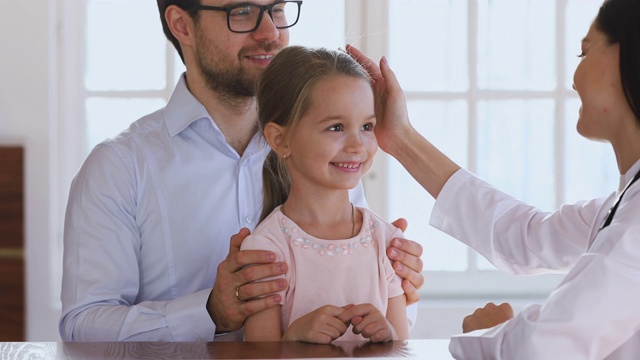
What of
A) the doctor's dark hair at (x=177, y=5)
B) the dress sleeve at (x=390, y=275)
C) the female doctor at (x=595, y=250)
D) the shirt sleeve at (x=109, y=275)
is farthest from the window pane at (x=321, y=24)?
the female doctor at (x=595, y=250)

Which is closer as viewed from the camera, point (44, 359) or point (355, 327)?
point (44, 359)

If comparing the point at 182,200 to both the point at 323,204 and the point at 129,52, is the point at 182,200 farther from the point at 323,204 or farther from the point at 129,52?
the point at 129,52

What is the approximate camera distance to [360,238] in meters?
2.01

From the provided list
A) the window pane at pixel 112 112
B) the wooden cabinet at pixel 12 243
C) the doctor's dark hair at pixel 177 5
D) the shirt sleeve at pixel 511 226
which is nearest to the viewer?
the shirt sleeve at pixel 511 226

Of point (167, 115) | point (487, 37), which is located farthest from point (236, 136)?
point (487, 37)

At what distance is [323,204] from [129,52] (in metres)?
2.56

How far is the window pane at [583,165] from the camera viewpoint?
14.7ft

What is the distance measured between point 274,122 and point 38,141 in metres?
2.38

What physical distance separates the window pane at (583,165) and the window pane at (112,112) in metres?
1.86

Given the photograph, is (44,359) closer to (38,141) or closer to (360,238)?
(360,238)

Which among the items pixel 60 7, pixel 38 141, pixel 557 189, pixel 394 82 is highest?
pixel 60 7

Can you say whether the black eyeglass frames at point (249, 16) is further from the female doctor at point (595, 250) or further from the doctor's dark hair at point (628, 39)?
the doctor's dark hair at point (628, 39)

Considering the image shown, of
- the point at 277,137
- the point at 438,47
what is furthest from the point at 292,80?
the point at 438,47

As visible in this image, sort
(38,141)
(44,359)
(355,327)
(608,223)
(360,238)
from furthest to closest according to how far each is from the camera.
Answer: (38,141) < (360,238) < (355,327) < (44,359) < (608,223)
